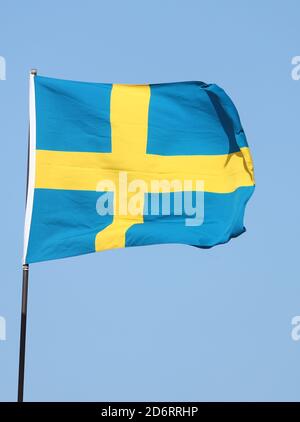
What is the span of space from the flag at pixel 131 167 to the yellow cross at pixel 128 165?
2cm

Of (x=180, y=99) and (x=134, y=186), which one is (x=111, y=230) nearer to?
(x=134, y=186)

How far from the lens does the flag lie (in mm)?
25797

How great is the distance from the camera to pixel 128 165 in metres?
26.6

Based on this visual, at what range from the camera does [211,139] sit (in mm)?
27359

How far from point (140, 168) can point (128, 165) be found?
26 cm

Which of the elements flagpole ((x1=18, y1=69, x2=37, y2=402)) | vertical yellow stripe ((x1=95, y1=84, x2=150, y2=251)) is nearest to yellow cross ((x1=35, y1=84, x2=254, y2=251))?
vertical yellow stripe ((x1=95, y1=84, x2=150, y2=251))

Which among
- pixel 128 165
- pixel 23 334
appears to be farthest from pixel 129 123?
pixel 23 334

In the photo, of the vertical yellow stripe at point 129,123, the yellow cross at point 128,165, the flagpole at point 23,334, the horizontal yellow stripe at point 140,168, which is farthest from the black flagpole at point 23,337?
the vertical yellow stripe at point 129,123
